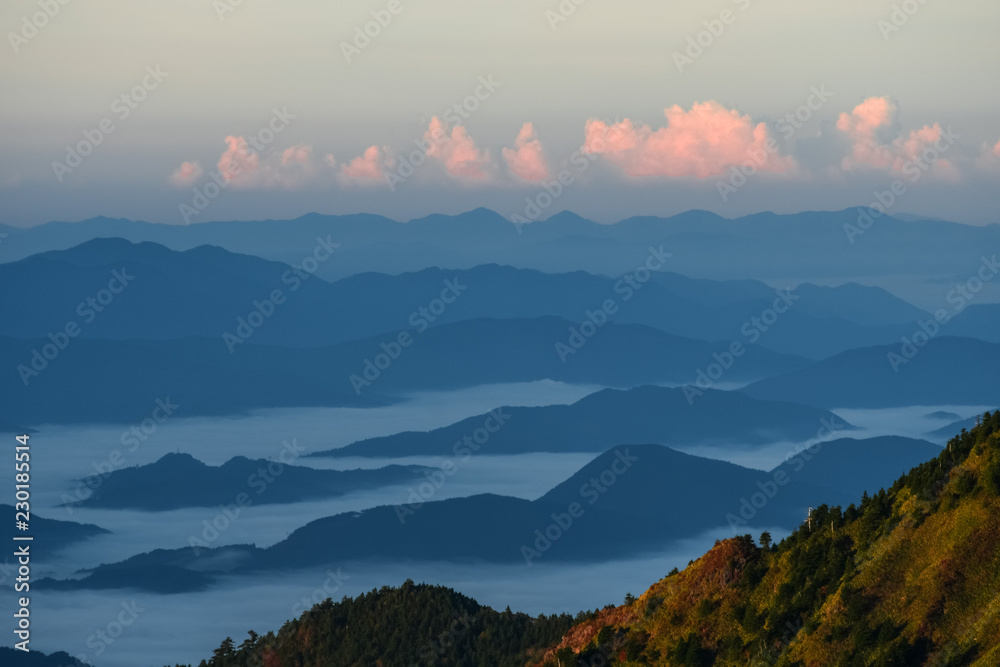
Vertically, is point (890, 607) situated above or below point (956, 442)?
below

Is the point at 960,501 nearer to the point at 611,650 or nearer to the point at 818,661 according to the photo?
the point at 818,661

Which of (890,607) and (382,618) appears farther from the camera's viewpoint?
(382,618)

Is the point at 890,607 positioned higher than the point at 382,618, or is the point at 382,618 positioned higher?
the point at 382,618

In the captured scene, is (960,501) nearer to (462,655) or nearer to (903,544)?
(903,544)

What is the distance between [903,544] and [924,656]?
6.33 m

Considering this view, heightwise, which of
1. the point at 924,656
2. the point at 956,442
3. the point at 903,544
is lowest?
the point at 924,656

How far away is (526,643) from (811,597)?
52230 millimetres

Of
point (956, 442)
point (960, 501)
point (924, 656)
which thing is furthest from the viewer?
point (956, 442)

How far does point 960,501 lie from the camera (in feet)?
183

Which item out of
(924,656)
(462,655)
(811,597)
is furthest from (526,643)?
(924,656)

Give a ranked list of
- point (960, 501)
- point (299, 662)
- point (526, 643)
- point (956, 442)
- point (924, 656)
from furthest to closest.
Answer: point (299, 662), point (526, 643), point (956, 442), point (960, 501), point (924, 656)

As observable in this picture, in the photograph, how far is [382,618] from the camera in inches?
4732

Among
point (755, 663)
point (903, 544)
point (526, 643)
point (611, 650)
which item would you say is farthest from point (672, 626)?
point (526, 643)

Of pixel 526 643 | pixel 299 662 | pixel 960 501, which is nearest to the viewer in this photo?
pixel 960 501
